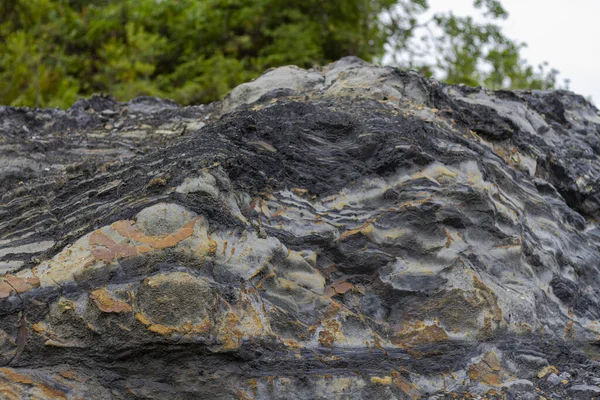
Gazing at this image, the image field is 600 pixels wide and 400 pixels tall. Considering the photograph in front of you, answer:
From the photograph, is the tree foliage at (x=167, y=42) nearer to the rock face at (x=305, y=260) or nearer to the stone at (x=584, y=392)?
the rock face at (x=305, y=260)

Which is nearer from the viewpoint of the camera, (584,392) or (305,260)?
(584,392)

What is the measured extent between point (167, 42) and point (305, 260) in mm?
8584

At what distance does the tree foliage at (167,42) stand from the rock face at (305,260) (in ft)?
18.2

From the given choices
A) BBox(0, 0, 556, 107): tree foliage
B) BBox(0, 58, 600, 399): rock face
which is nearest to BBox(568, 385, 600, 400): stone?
BBox(0, 58, 600, 399): rock face

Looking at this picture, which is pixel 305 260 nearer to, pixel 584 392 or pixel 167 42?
pixel 584 392

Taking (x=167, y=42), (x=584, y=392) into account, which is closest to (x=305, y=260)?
(x=584, y=392)

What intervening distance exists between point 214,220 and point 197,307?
23.2 inches

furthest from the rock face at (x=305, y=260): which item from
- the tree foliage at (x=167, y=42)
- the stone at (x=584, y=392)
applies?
the tree foliage at (x=167, y=42)

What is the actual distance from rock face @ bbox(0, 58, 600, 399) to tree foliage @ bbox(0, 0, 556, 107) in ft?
18.2

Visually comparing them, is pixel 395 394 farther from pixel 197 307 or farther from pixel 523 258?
pixel 523 258

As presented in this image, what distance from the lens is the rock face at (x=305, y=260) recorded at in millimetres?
3385

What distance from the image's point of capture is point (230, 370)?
343 centimetres

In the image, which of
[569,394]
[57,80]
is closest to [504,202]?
[569,394]

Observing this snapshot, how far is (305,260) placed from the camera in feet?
13.0
